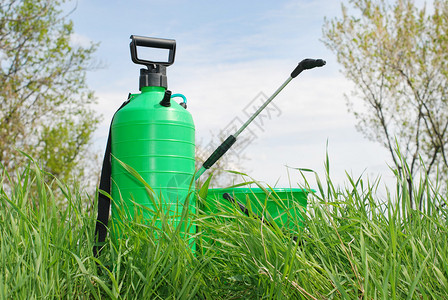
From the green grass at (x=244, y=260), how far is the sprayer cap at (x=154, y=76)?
3.27 ft

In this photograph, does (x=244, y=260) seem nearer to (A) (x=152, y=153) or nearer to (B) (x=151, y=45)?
(A) (x=152, y=153)

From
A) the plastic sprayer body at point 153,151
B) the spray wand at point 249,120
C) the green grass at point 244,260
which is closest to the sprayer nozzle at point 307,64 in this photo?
the spray wand at point 249,120

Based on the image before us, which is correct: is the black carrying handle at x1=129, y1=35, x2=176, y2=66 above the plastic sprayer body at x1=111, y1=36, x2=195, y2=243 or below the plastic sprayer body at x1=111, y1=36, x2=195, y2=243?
above

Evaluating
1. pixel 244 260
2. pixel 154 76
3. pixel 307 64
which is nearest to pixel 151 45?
pixel 154 76

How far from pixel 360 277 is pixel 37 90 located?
27.1ft

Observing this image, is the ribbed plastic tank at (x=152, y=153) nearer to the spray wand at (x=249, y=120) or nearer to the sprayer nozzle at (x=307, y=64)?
the spray wand at (x=249, y=120)

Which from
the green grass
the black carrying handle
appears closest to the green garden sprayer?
the black carrying handle

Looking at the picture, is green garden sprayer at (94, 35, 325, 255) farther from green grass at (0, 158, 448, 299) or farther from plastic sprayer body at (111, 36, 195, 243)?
green grass at (0, 158, 448, 299)

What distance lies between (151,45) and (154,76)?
0.71 ft

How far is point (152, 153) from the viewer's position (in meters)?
2.74

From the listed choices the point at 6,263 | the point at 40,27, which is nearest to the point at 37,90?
the point at 40,27

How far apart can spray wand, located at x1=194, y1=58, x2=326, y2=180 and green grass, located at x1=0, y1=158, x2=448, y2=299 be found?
0.79 m

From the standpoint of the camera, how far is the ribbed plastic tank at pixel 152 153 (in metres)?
2.72

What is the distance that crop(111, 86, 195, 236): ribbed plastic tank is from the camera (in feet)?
8.94
